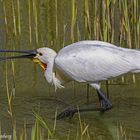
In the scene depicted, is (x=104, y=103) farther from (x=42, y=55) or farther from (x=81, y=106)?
(x=42, y=55)

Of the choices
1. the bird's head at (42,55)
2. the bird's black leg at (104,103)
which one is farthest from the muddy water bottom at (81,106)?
the bird's head at (42,55)

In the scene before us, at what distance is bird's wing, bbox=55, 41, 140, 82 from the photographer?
653 cm

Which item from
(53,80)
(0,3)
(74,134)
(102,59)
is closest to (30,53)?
(53,80)

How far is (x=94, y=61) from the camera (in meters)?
6.58

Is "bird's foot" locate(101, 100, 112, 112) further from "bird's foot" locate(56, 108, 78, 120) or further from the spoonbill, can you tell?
"bird's foot" locate(56, 108, 78, 120)

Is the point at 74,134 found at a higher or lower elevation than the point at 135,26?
lower

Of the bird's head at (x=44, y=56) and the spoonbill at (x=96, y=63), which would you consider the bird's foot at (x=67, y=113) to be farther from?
the bird's head at (x=44, y=56)

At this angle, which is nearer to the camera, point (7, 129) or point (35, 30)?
point (7, 129)

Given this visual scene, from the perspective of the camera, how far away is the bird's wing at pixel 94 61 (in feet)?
21.4

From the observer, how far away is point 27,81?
768cm

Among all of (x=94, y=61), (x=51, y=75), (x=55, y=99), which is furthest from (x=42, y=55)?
(x=94, y=61)

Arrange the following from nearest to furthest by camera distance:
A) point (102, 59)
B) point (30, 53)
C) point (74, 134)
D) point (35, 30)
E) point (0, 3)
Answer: point (74, 134) → point (102, 59) → point (30, 53) → point (35, 30) → point (0, 3)

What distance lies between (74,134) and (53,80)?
1.06 meters

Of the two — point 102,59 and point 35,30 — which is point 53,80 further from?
point 35,30
